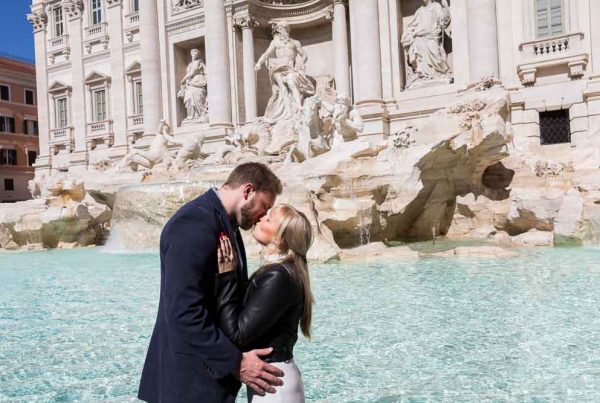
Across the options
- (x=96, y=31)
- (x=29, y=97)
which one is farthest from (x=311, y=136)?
(x=29, y=97)

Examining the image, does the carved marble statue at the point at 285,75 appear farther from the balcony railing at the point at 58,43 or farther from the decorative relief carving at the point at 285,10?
the balcony railing at the point at 58,43

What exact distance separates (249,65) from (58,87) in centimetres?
1220

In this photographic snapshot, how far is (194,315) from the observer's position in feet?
5.55

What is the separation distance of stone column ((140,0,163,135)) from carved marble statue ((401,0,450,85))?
1061 centimetres

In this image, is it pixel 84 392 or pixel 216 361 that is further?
pixel 84 392

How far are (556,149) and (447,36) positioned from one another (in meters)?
4.93

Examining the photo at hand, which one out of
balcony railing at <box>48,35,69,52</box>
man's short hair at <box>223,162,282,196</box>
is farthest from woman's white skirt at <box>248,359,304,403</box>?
balcony railing at <box>48,35,69,52</box>

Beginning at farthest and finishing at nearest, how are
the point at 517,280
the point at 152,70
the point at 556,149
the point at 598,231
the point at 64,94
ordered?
the point at 64,94 → the point at 152,70 → the point at 556,149 → the point at 598,231 → the point at 517,280

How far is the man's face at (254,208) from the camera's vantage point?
1.88 metres

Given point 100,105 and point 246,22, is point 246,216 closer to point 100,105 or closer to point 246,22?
point 246,22

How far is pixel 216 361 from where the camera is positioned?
5.59 feet

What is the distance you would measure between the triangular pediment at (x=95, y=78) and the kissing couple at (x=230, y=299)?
24.9m

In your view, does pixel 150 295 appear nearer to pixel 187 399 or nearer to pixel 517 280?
pixel 517 280

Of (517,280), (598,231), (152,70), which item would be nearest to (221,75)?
(152,70)
